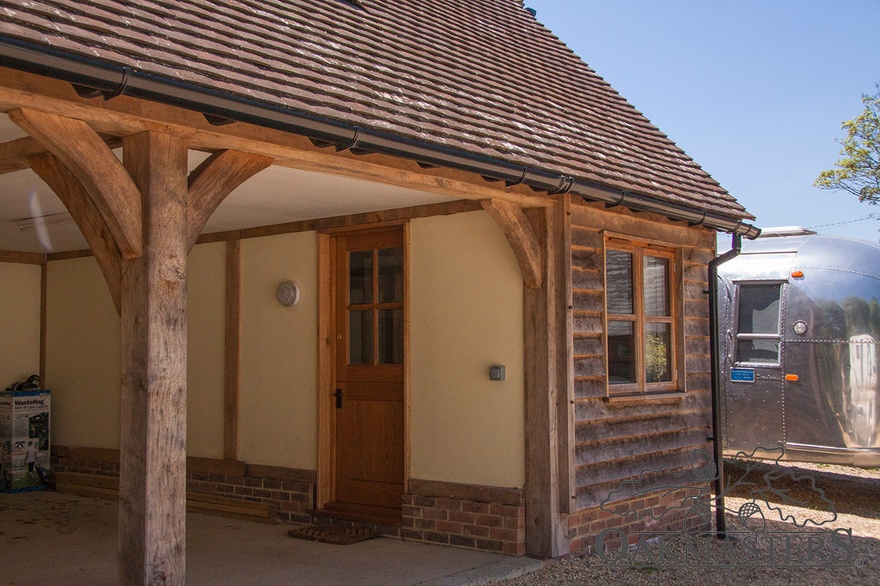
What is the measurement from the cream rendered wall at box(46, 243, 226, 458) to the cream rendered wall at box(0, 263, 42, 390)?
175 millimetres

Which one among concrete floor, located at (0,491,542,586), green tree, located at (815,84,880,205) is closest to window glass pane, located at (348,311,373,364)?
concrete floor, located at (0,491,542,586)

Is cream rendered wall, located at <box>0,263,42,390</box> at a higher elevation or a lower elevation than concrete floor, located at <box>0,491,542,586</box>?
higher

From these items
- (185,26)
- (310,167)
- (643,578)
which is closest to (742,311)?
(643,578)

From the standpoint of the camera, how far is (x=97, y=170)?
422 centimetres

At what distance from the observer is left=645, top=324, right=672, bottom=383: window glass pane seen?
321 inches

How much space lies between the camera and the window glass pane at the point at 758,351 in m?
10.2

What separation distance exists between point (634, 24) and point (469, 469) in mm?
53638

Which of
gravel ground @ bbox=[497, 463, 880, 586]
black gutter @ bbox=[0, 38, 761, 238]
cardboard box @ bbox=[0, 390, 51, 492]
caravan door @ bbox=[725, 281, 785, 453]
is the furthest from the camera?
caravan door @ bbox=[725, 281, 785, 453]

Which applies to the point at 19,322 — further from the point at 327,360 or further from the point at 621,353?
the point at 621,353

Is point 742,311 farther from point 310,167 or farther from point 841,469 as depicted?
point 310,167

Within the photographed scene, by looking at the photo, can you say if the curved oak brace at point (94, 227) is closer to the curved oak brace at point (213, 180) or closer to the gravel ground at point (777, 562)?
the curved oak brace at point (213, 180)

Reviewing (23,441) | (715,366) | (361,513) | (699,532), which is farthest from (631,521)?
(23,441)

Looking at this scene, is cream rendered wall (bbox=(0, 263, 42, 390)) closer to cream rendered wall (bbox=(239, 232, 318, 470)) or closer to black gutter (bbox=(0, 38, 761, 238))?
cream rendered wall (bbox=(239, 232, 318, 470))

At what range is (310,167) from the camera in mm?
5453
